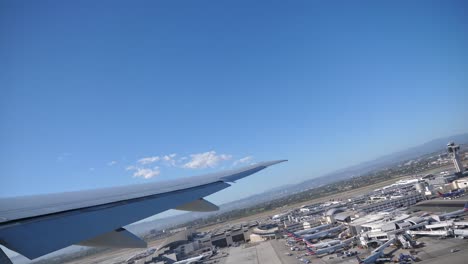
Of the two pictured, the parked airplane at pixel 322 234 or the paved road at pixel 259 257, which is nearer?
the paved road at pixel 259 257

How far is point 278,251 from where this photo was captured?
32375mm

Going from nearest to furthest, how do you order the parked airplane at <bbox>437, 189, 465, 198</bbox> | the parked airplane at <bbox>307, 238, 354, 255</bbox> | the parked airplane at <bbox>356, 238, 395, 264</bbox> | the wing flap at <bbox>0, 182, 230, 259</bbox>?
the wing flap at <bbox>0, 182, 230, 259</bbox>
the parked airplane at <bbox>356, 238, 395, 264</bbox>
the parked airplane at <bbox>307, 238, 354, 255</bbox>
the parked airplane at <bbox>437, 189, 465, 198</bbox>

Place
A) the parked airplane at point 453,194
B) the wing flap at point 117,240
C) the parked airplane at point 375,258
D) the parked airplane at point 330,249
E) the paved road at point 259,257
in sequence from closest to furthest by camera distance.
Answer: the wing flap at point 117,240
the parked airplane at point 375,258
the parked airplane at point 330,249
the paved road at point 259,257
the parked airplane at point 453,194

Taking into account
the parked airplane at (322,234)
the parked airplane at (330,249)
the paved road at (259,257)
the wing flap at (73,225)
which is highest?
the wing flap at (73,225)

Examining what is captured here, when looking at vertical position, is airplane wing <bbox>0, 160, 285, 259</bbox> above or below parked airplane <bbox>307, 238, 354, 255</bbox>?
above

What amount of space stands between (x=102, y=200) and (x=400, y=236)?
1074 inches

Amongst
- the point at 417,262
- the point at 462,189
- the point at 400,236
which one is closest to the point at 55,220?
the point at 417,262

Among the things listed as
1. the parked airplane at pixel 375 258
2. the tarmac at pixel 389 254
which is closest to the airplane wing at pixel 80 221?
the tarmac at pixel 389 254

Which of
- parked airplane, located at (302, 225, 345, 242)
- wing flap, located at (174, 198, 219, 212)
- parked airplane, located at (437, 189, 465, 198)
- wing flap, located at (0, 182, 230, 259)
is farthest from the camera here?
parked airplane, located at (437, 189, 465, 198)

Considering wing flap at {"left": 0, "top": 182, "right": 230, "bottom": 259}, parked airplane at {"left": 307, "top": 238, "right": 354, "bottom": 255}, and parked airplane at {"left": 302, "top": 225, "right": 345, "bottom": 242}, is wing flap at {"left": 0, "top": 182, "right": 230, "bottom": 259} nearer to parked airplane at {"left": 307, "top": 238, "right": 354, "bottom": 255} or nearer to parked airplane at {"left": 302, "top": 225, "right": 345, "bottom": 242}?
parked airplane at {"left": 307, "top": 238, "right": 354, "bottom": 255}

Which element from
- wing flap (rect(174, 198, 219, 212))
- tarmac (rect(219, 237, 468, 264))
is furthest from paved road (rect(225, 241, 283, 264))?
wing flap (rect(174, 198, 219, 212))

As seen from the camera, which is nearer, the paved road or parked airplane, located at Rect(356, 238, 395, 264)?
parked airplane, located at Rect(356, 238, 395, 264)

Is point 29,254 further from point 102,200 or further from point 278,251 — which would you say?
point 278,251

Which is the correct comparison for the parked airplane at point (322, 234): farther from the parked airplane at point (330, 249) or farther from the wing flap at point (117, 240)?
the wing flap at point (117, 240)
